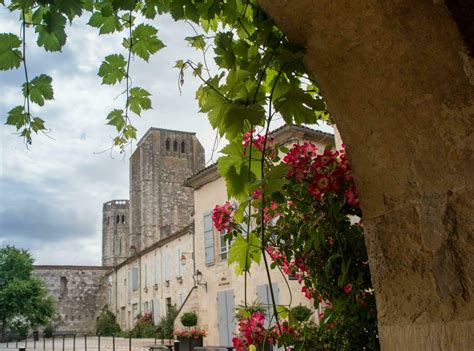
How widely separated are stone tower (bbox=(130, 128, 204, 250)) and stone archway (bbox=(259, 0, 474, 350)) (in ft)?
139

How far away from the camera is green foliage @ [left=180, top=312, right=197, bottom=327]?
16206mm

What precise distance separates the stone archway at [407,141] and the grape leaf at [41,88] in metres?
1.10

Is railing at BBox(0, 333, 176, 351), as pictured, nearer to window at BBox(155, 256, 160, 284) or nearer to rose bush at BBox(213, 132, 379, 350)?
window at BBox(155, 256, 160, 284)

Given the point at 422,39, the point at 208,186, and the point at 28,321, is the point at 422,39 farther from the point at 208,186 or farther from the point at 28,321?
the point at 28,321

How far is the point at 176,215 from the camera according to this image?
4494cm

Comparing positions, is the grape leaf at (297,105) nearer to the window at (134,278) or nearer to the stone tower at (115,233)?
the window at (134,278)

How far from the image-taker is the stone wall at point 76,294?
3703 centimetres

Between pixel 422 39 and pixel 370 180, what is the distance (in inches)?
11.3

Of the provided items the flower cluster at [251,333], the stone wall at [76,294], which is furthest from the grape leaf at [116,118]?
the stone wall at [76,294]

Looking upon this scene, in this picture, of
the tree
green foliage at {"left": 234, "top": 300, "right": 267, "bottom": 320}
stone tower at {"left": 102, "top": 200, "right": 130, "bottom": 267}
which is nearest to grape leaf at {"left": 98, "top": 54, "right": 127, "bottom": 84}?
green foliage at {"left": 234, "top": 300, "right": 267, "bottom": 320}

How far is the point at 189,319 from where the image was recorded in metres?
16.3

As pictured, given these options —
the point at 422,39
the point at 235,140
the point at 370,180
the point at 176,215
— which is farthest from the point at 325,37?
the point at 176,215

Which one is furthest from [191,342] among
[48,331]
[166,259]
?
[48,331]

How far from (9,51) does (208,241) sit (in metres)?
14.4
